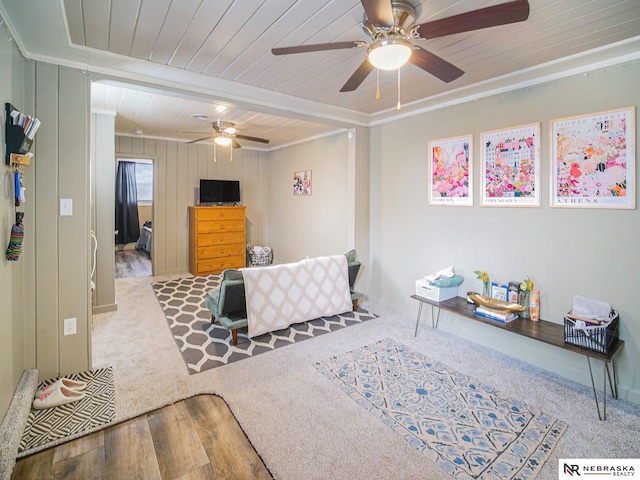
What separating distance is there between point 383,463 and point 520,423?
99cm

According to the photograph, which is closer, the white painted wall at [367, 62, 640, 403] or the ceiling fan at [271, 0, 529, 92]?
the ceiling fan at [271, 0, 529, 92]

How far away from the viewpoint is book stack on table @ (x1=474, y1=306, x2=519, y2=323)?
279cm

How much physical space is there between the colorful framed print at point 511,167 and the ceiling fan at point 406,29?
1.17 metres

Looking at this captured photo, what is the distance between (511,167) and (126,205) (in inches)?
346

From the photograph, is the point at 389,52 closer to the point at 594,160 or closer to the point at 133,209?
the point at 594,160

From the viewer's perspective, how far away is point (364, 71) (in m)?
2.18

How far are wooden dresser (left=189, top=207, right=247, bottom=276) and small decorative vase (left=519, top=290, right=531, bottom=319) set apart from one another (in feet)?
16.1

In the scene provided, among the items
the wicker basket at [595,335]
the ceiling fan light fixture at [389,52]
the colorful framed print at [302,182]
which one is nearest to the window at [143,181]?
the colorful framed print at [302,182]

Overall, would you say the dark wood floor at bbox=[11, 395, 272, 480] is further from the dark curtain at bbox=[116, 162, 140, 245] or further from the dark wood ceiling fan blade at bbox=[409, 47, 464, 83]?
the dark curtain at bbox=[116, 162, 140, 245]

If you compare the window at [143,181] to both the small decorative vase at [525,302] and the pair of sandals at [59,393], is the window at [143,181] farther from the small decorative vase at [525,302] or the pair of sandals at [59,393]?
the small decorative vase at [525,302]

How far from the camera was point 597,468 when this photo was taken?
176cm

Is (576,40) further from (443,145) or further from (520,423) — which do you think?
(520,423)

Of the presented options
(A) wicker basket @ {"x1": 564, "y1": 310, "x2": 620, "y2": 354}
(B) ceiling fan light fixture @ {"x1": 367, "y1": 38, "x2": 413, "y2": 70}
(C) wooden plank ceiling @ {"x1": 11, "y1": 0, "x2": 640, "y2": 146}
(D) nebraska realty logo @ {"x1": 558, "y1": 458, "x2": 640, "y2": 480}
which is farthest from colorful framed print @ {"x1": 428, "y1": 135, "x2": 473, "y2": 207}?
(D) nebraska realty logo @ {"x1": 558, "y1": 458, "x2": 640, "y2": 480}

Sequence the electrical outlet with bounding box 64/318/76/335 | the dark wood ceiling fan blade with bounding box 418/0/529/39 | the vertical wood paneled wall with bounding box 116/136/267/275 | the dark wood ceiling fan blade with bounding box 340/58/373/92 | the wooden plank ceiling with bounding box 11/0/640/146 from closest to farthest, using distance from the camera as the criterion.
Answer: the dark wood ceiling fan blade with bounding box 418/0/529/39 → the wooden plank ceiling with bounding box 11/0/640/146 → the dark wood ceiling fan blade with bounding box 340/58/373/92 → the electrical outlet with bounding box 64/318/76/335 → the vertical wood paneled wall with bounding box 116/136/267/275
